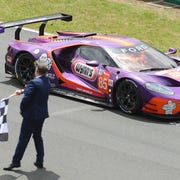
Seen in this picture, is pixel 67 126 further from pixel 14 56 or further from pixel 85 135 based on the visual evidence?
pixel 14 56

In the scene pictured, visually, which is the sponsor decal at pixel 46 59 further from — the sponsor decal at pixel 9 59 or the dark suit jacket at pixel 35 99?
the dark suit jacket at pixel 35 99

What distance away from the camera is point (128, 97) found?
412 inches

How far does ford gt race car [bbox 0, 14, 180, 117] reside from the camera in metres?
10.2

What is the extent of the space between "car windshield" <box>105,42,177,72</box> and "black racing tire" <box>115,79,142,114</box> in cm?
37

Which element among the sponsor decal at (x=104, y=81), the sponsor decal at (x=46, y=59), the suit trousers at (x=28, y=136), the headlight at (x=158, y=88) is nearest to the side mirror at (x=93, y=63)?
the sponsor decal at (x=104, y=81)

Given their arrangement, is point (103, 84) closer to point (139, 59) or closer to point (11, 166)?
point (139, 59)

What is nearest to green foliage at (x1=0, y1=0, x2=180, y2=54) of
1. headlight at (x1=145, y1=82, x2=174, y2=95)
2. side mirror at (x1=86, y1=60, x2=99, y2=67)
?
side mirror at (x1=86, y1=60, x2=99, y2=67)

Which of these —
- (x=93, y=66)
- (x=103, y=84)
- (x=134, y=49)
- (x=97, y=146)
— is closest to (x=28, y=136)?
(x=97, y=146)

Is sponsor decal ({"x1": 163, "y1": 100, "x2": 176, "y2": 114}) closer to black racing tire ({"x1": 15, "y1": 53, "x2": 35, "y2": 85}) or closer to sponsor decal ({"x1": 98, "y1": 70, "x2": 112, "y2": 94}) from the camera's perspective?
sponsor decal ({"x1": 98, "y1": 70, "x2": 112, "y2": 94})

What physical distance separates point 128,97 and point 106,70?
0.71 meters

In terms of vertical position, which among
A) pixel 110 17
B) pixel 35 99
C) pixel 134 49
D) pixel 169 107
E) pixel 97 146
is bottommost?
pixel 110 17

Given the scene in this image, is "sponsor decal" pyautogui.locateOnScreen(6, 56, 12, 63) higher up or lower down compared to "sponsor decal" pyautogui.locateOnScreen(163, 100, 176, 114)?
higher up

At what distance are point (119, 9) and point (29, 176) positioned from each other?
45.9ft

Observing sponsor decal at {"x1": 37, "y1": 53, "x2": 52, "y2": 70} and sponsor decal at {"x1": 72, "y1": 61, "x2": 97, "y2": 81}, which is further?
sponsor decal at {"x1": 37, "y1": 53, "x2": 52, "y2": 70}
